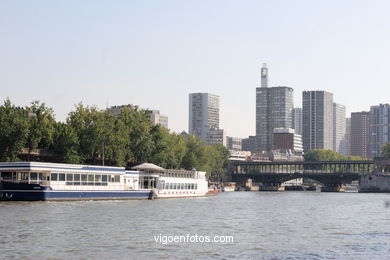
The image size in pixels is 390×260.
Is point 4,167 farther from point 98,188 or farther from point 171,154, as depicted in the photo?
point 171,154

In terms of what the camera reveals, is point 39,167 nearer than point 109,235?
No

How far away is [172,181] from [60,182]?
33.6m

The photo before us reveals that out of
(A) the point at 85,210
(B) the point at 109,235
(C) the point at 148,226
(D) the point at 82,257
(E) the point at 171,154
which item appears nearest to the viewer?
(D) the point at 82,257

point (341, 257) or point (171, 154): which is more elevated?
point (171, 154)

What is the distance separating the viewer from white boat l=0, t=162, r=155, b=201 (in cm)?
9331

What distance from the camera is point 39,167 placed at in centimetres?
9531

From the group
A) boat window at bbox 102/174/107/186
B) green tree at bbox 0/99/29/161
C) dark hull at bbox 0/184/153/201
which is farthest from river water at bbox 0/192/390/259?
green tree at bbox 0/99/29/161

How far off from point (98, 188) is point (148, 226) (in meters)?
45.8

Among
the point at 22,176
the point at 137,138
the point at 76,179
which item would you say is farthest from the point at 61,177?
the point at 137,138

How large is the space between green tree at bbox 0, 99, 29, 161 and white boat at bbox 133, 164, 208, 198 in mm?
19560

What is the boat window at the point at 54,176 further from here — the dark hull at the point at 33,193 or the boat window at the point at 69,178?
the boat window at the point at 69,178

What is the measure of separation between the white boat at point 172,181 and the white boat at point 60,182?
8.50 m

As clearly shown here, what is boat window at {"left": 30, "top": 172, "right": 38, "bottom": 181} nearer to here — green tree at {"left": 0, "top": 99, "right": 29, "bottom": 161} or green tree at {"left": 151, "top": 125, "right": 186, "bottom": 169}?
green tree at {"left": 0, "top": 99, "right": 29, "bottom": 161}

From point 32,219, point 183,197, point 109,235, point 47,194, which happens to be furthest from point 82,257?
point 183,197
